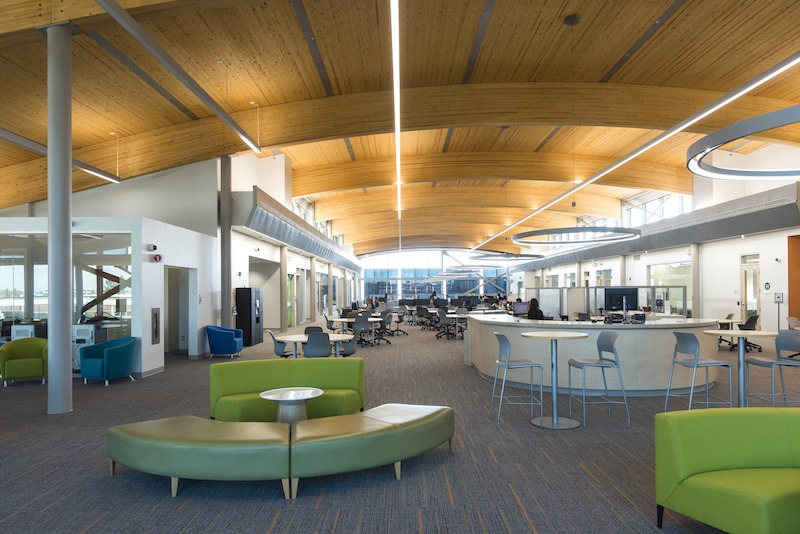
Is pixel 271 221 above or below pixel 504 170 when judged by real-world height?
below

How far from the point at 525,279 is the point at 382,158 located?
76.4ft

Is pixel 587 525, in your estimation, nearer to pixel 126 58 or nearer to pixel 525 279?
pixel 126 58

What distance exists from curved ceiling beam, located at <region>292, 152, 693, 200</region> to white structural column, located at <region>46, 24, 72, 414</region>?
9.38m

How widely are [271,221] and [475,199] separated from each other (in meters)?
9.29

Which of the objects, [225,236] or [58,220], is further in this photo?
[225,236]

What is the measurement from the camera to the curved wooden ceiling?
7121 millimetres

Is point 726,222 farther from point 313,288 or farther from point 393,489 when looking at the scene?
point 313,288

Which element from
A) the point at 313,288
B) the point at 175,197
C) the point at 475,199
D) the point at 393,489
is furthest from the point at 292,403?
the point at 313,288

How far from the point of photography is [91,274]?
873 cm

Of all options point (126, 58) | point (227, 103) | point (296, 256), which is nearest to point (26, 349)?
point (126, 58)

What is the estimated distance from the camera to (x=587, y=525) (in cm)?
313

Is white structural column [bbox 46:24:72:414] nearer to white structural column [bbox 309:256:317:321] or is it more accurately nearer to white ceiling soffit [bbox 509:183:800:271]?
white ceiling soffit [bbox 509:183:800:271]

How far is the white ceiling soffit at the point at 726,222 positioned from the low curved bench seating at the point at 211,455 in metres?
11.3

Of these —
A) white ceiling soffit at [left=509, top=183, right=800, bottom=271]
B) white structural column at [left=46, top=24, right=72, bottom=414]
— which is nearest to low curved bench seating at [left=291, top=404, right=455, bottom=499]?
white structural column at [left=46, top=24, right=72, bottom=414]
